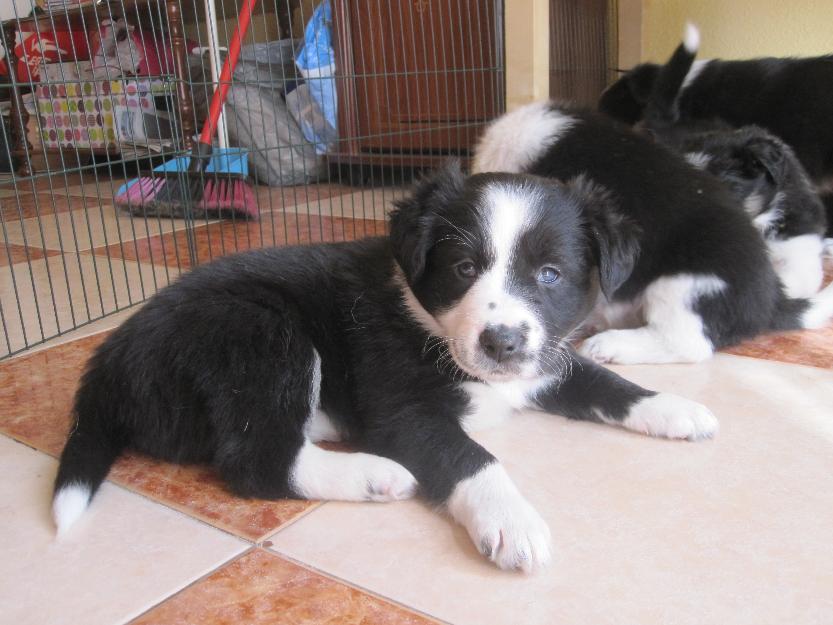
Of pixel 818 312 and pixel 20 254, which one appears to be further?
pixel 20 254

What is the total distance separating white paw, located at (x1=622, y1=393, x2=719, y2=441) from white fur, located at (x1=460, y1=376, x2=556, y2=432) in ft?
→ 0.58

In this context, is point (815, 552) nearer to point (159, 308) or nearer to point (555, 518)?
point (555, 518)

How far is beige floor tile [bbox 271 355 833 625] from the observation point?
91 centimetres

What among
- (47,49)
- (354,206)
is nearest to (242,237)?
(354,206)

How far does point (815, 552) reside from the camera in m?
1.00

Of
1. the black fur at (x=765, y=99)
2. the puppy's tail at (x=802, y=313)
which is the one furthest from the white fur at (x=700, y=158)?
the black fur at (x=765, y=99)

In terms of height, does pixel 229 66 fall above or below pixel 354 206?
above

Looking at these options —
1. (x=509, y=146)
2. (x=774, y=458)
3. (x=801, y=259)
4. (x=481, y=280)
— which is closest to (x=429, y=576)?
(x=481, y=280)

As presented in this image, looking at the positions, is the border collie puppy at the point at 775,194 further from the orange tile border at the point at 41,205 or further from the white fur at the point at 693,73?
the orange tile border at the point at 41,205

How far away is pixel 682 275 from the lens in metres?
1.74

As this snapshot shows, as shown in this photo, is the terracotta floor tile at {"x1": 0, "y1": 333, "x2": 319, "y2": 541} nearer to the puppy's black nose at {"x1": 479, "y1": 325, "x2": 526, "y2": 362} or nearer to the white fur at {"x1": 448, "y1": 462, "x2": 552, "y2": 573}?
the white fur at {"x1": 448, "y1": 462, "x2": 552, "y2": 573}

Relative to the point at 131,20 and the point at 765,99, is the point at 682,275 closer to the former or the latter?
the point at 765,99

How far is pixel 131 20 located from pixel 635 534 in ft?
16.3

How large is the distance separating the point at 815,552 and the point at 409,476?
59 centimetres
